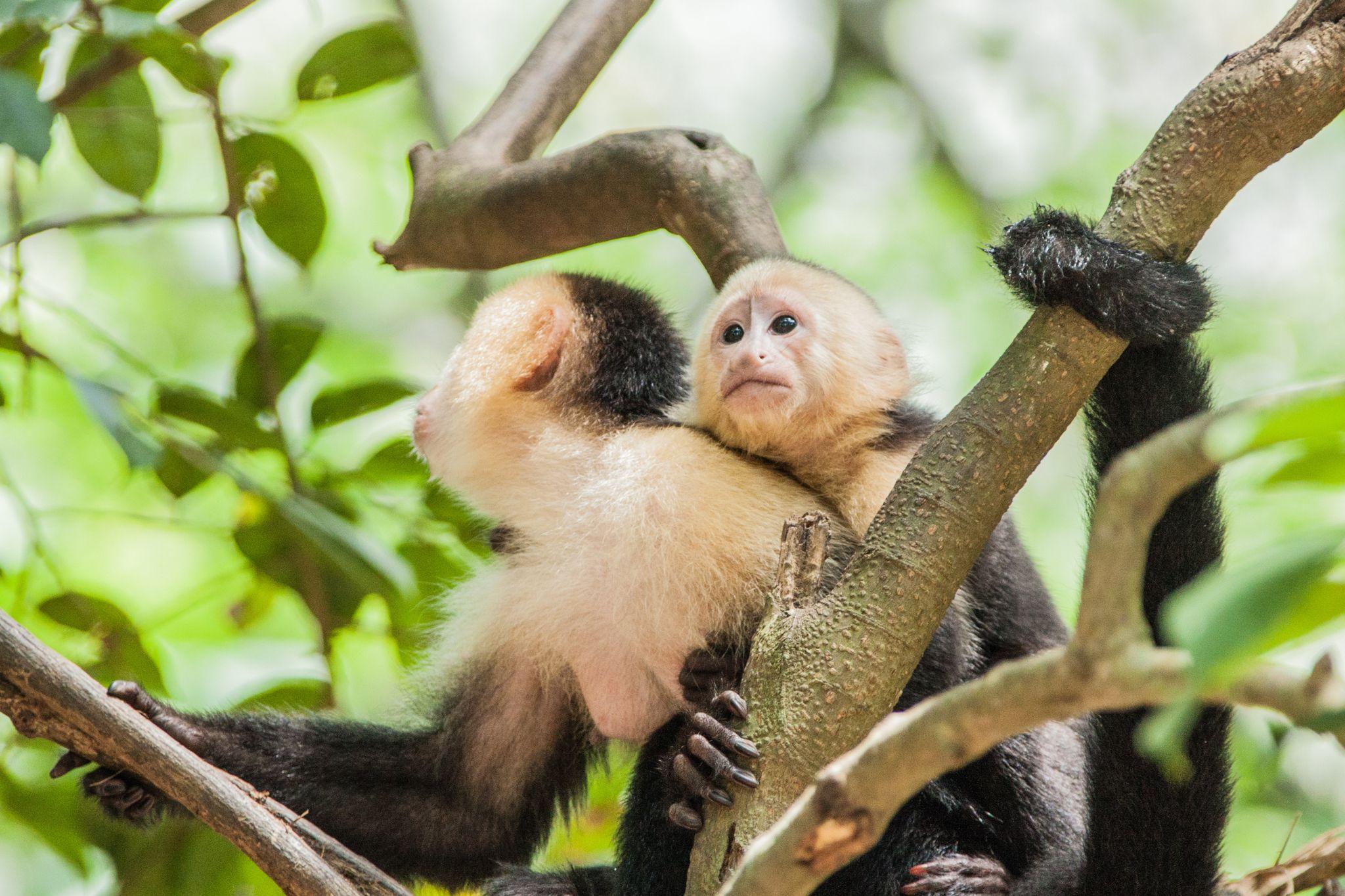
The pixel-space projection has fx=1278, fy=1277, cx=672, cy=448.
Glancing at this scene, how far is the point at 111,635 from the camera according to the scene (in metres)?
3.65

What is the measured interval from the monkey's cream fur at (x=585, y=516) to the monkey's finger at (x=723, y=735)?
557 mm

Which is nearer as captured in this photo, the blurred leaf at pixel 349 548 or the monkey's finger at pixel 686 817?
the monkey's finger at pixel 686 817

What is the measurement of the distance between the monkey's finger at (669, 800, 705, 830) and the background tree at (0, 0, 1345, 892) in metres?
1.28

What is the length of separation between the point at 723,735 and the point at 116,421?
175 centimetres

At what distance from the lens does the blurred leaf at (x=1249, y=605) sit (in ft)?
2.69

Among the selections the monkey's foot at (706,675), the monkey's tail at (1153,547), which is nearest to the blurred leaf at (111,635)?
the monkey's foot at (706,675)

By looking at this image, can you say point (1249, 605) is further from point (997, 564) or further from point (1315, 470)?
point (997, 564)

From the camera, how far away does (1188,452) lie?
3.35 feet

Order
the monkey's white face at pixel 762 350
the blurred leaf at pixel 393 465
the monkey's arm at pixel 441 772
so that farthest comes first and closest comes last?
the blurred leaf at pixel 393 465 → the monkey's arm at pixel 441 772 → the monkey's white face at pixel 762 350

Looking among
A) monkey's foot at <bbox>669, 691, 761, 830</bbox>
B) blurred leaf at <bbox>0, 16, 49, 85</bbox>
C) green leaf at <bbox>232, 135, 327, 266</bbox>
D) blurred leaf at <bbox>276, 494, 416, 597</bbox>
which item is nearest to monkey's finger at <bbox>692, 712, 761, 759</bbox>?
monkey's foot at <bbox>669, 691, 761, 830</bbox>

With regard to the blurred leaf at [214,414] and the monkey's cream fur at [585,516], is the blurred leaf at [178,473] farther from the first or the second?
the monkey's cream fur at [585,516]

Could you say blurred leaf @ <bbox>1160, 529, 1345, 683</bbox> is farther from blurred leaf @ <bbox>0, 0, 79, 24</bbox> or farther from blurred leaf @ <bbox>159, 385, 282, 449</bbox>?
blurred leaf @ <bbox>159, 385, 282, 449</bbox>

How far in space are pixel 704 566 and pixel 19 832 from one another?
244 cm

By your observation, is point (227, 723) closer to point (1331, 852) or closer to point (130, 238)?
point (1331, 852)
